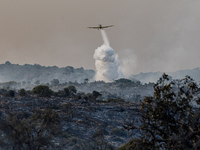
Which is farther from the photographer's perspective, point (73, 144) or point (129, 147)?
point (73, 144)

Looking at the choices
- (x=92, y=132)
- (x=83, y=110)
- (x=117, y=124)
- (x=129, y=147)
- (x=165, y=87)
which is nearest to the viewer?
(x=165, y=87)

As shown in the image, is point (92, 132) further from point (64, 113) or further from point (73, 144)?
point (64, 113)

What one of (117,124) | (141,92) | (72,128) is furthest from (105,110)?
(141,92)

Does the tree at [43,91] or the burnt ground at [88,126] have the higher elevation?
the tree at [43,91]

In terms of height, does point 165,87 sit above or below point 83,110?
above

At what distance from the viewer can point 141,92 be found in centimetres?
19012

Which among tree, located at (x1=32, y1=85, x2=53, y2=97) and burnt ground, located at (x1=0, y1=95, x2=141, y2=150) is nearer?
burnt ground, located at (x1=0, y1=95, x2=141, y2=150)

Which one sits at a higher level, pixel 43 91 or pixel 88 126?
pixel 43 91

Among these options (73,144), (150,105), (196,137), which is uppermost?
(150,105)

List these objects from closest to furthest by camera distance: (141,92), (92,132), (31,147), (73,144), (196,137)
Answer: (196,137) < (31,147) < (73,144) < (92,132) < (141,92)

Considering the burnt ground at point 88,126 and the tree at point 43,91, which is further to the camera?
the tree at point 43,91

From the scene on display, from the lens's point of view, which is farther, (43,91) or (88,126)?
(43,91)

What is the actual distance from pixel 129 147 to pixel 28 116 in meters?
28.5

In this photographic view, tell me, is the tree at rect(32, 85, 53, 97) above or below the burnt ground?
above
